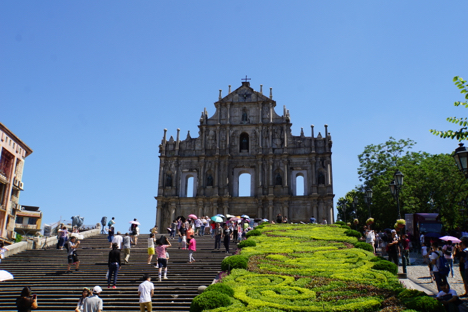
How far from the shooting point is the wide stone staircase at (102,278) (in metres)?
14.9

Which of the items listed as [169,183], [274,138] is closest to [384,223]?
[274,138]

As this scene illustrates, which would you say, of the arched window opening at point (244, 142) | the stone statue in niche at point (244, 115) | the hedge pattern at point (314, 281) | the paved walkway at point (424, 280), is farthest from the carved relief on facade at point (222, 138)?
the paved walkway at point (424, 280)

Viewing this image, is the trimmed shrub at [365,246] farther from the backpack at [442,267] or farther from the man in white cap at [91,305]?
the man in white cap at [91,305]

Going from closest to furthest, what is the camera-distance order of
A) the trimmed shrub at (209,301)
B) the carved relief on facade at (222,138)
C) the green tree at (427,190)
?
the trimmed shrub at (209,301) < the green tree at (427,190) < the carved relief on facade at (222,138)

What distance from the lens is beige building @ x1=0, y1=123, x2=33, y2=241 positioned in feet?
133

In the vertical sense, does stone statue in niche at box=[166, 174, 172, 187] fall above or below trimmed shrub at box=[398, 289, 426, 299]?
above

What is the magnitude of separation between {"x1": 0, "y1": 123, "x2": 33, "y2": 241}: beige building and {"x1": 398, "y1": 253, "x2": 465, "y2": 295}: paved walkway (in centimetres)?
3396

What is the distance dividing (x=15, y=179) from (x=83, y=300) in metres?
36.8

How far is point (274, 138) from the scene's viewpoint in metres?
48.7

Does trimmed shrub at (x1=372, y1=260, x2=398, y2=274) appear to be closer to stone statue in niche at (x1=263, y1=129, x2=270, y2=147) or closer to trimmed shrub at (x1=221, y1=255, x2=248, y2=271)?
trimmed shrub at (x1=221, y1=255, x2=248, y2=271)

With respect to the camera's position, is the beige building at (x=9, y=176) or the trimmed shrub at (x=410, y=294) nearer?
the trimmed shrub at (x=410, y=294)

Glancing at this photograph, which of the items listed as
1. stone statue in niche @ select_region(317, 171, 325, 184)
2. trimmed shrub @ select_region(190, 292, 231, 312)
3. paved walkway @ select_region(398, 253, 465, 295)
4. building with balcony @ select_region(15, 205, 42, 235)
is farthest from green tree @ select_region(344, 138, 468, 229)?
building with balcony @ select_region(15, 205, 42, 235)

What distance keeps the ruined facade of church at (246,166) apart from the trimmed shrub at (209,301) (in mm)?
33922

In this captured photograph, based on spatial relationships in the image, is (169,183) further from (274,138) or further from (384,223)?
(384,223)
